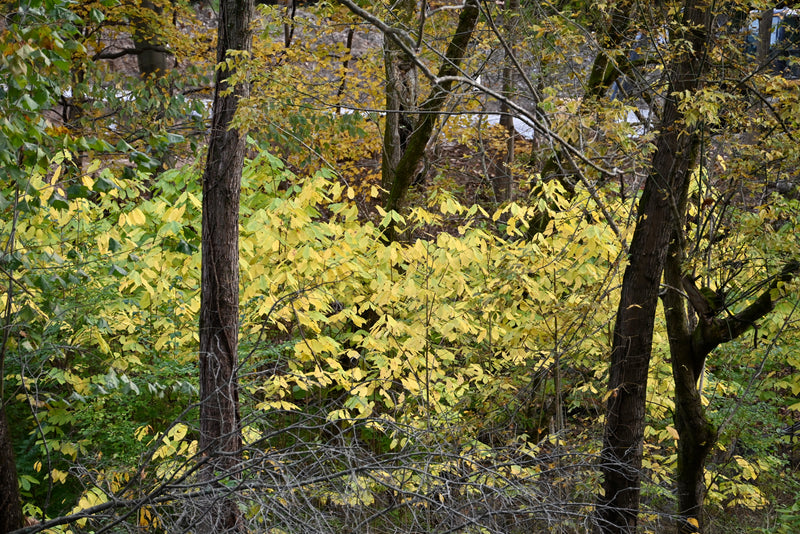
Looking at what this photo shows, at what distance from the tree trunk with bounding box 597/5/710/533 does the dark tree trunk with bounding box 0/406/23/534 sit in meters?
4.33

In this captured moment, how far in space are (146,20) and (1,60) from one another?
11383mm

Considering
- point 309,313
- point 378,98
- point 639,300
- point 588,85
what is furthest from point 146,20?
point 639,300

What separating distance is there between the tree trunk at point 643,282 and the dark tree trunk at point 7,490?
433 centimetres

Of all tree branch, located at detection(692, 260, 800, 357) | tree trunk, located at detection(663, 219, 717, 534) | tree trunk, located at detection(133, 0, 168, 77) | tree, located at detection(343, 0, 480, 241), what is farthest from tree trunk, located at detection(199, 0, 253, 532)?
tree trunk, located at detection(133, 0, 168, 77)

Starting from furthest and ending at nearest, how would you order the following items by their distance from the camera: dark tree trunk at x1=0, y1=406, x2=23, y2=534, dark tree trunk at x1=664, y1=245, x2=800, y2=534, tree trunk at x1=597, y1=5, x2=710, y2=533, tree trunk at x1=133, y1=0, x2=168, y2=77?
tree trunk at x1=133, y1=0, x2=168, y2=77 < dark tree trunk at x1=664, y1=245, x2=800, y2=534 < tree trunk at x1=597, y1=5, x2=710, y2=533 < dark tree trunk at x1=0, y1=406, x2=23, y2=534

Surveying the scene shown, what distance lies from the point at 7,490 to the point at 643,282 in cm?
501

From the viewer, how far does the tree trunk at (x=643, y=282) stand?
18.7 ft

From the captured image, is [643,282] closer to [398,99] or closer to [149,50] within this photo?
[398,99]

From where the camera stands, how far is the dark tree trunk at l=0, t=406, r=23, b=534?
4914 millimetres

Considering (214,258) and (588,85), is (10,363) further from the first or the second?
(588,85)

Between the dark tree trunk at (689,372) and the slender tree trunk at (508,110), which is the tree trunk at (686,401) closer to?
the dark tree trunk at (689,372)

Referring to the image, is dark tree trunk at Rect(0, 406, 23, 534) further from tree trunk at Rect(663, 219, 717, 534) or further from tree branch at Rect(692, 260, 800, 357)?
tree branch at Rect(692, 260, 800, 357)

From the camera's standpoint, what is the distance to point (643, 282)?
18.9ft

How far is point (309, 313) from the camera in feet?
19.0
